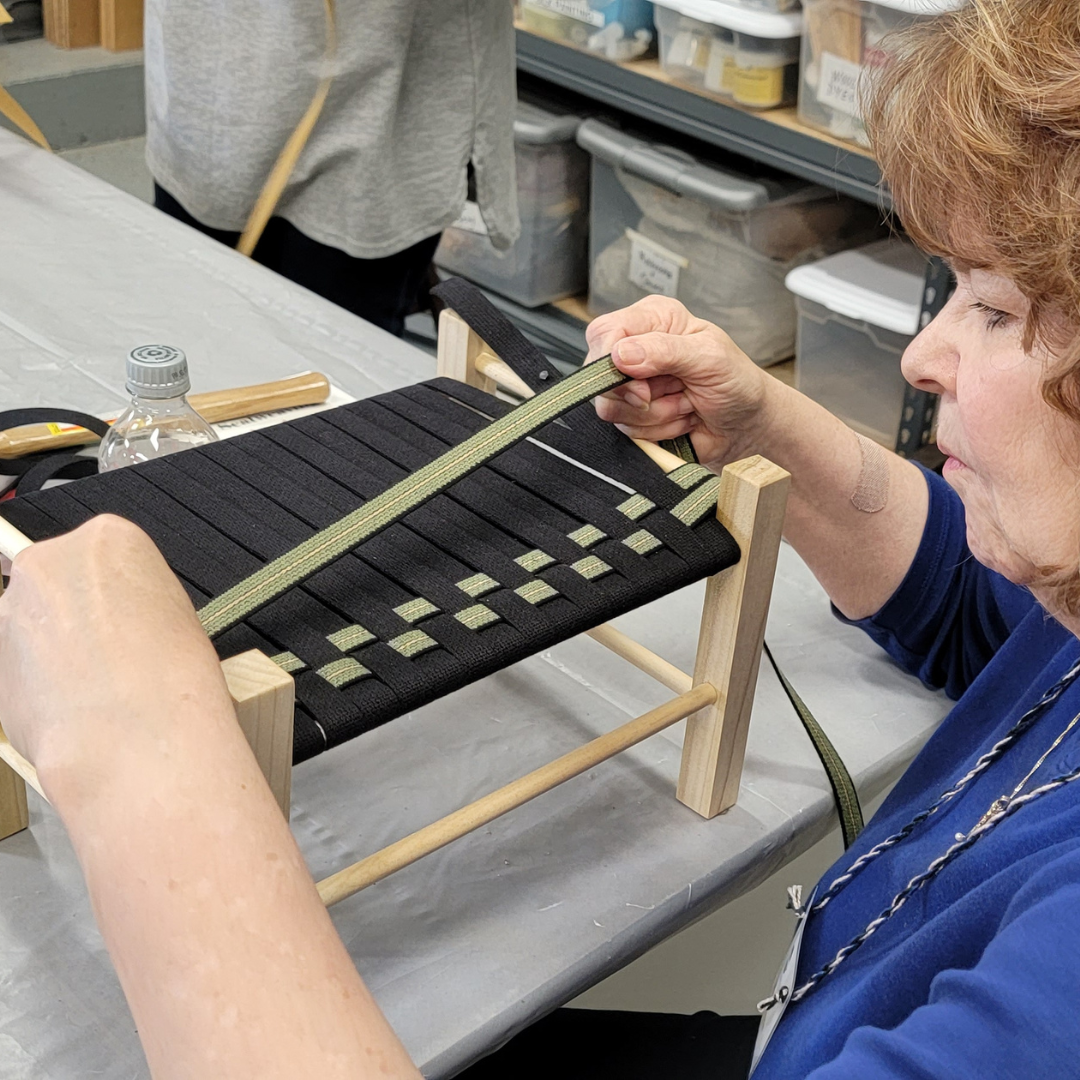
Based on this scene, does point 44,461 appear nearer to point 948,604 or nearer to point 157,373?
point 157,373

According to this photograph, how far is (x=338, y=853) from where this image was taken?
77 cm

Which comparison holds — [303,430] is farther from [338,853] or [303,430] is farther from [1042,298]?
[1042,298]

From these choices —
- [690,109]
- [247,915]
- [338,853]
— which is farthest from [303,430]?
[690,109]

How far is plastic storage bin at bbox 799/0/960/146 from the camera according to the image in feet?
6.61

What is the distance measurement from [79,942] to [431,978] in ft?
0.60

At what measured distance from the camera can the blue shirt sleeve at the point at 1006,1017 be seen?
1.53 ft

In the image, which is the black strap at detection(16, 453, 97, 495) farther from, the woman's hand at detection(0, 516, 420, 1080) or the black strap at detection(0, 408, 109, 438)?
the woman's hand at detection(0, 516, 420, 1080)

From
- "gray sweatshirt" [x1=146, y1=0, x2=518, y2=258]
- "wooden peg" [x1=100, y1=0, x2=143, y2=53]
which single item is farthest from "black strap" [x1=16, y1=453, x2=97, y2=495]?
"wooden peg" [x1=100, y1=0, x2=143, y2=53]

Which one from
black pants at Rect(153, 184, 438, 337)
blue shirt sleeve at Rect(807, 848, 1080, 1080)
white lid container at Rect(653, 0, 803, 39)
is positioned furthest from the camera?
white lid container at Rect(653, 0, 803, 39)

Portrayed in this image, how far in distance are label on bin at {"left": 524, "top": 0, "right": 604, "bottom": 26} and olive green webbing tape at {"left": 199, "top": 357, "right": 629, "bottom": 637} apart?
5.86 ft

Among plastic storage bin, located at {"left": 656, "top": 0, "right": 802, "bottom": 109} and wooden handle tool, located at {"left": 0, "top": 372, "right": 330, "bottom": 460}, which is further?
plastic storage bin, located at {"left": 656, "top": 0, "right": 802, "bottom": 109}

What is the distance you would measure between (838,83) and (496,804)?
1.69 meters

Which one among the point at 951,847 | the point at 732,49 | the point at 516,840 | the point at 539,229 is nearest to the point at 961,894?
the point at 951,847

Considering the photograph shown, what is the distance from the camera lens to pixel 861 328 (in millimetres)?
2303
